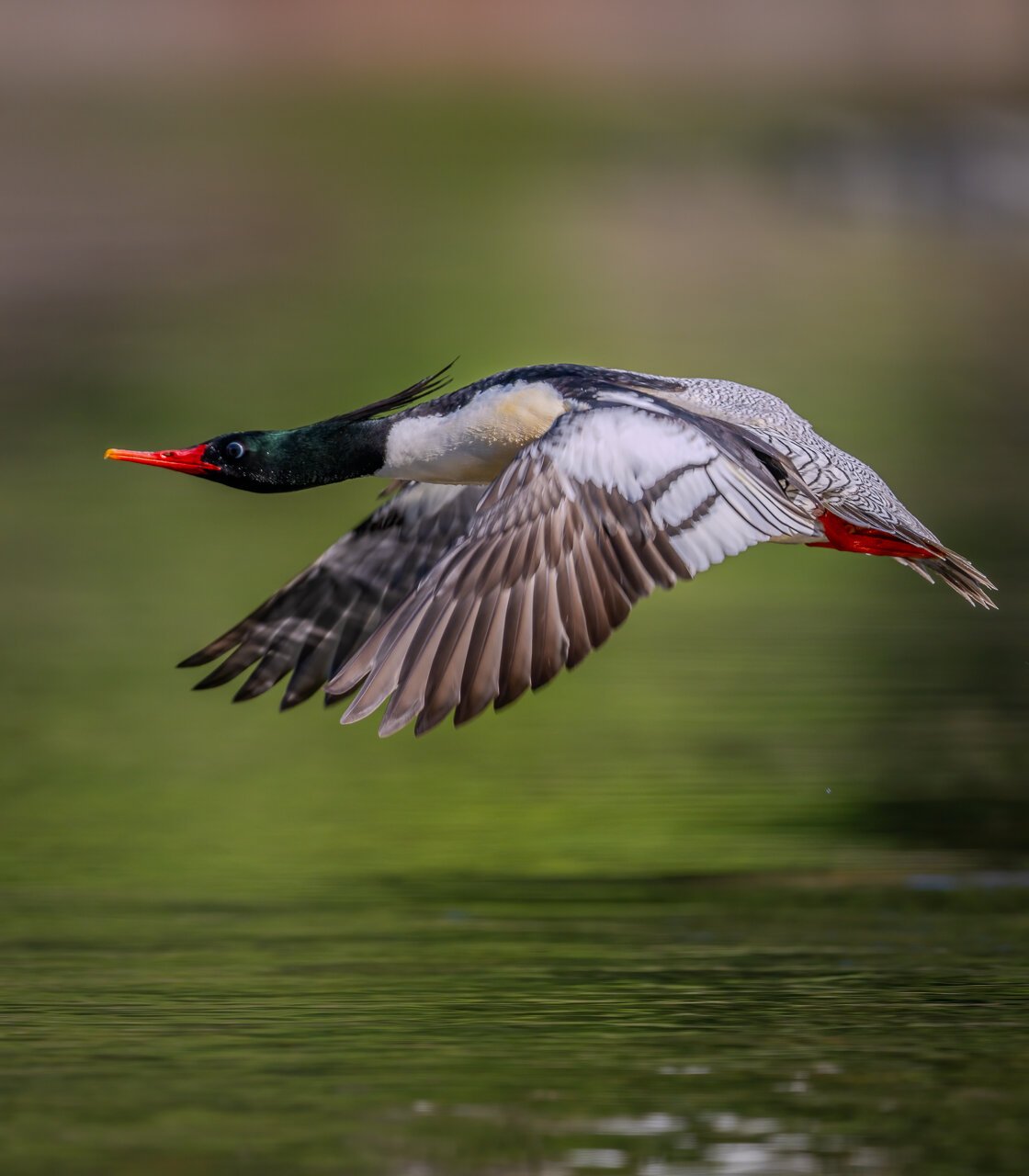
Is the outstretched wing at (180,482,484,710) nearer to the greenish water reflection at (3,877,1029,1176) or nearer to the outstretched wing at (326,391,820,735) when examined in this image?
the greenish water reflection at (3,877,1029,1176)

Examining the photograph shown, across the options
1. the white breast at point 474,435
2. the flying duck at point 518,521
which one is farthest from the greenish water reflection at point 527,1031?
the white breast at point 474,435

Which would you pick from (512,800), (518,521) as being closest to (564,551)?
(518,521)

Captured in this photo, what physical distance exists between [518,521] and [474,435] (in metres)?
1.32

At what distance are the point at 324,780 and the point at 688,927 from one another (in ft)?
11.1

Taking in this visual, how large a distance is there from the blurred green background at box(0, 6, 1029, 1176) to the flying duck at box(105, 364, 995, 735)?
105 cm

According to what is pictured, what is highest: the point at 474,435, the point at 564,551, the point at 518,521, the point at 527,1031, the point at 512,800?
the point at 474,435

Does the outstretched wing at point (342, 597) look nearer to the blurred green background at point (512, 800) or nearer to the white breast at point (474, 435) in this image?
the white breast at point (474, 435)

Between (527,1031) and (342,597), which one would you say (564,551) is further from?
(342,597)

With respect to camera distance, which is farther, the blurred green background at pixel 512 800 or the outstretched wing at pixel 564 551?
the outstretched wing at pixel 564 551

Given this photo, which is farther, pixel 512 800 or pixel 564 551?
pixel 512 800

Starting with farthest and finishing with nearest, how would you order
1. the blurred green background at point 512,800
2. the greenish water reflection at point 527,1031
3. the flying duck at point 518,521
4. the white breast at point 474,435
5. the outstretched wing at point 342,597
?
the outstretched wing at point 342,597
the white breast at point 474,435
the flying duck at point 518,521
the blurred green background at point 512,800
the greenish water reflection at point 527,1031

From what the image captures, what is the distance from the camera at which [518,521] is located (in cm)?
869

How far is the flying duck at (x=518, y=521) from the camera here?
8352 millimetres

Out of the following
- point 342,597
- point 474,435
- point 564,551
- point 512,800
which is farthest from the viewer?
point 512,800
